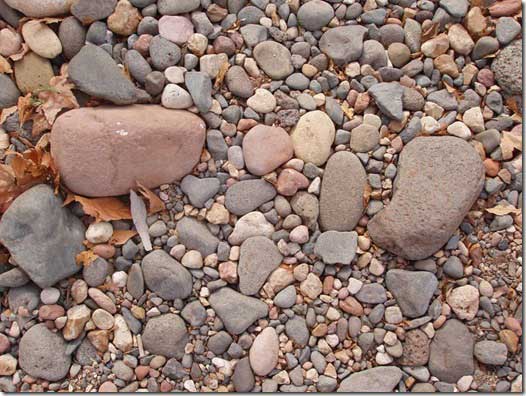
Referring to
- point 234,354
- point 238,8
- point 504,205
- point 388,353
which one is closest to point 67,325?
point 234,354

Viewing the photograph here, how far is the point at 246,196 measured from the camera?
1.77 meters

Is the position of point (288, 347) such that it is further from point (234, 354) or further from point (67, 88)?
point (67, 88)

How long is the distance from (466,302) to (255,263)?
0.65 m

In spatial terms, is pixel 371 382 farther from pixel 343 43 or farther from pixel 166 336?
pixel 343 43

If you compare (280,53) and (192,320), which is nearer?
(192,320)

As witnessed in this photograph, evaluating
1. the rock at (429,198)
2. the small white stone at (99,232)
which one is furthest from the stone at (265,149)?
the small white stone at (99,232)

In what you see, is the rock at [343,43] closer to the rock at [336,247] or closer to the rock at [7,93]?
the rock at [336,247]

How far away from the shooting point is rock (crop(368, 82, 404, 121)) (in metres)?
1.78

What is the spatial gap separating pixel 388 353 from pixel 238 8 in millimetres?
1196

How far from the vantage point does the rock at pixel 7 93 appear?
177 centimetres

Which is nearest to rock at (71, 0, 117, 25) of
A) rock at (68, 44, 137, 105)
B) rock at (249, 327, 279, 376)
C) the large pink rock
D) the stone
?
rock at (68, 44, 137, 105)

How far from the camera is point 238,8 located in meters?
1.86

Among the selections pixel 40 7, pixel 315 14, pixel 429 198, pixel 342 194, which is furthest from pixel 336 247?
pixel 40 7

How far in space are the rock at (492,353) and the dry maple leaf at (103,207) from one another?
45.1 inches
